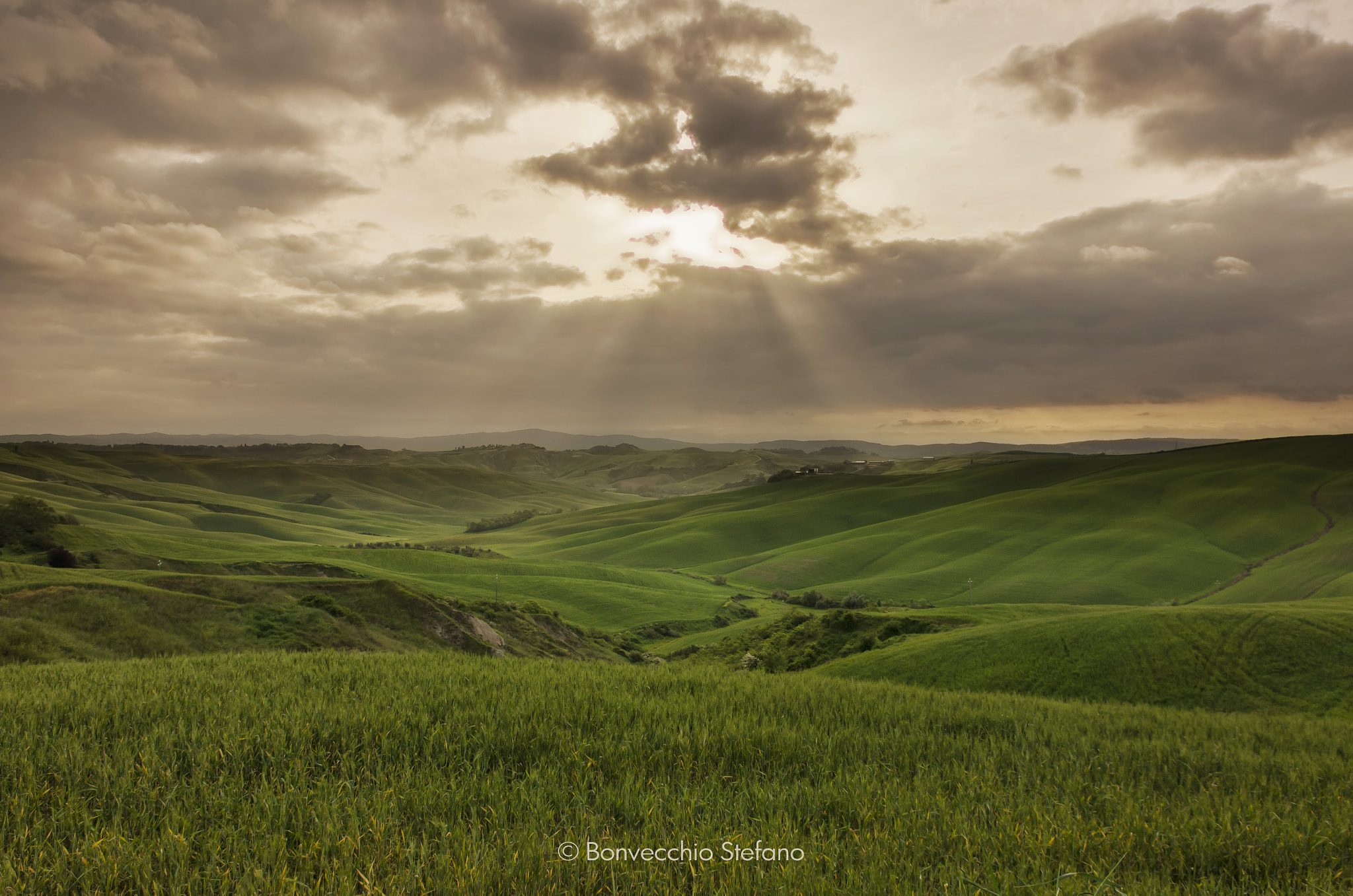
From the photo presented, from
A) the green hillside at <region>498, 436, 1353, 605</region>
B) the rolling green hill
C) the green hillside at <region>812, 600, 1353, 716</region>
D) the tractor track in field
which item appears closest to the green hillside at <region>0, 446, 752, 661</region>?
the rolling green hill

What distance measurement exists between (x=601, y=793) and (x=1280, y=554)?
106532 mm

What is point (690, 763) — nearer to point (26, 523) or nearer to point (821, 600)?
point (821, 600)

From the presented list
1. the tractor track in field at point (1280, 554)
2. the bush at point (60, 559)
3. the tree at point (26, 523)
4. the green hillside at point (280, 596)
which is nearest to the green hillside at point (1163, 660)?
the green hillside at point (280, 596)

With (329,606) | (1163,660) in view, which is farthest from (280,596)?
(1163,660)

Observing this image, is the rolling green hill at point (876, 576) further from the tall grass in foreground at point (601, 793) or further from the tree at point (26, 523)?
the tall grass in foreground at point (601, 793)

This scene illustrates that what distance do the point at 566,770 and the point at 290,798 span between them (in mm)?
2314

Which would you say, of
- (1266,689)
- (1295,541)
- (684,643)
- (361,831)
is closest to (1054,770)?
(361,831)

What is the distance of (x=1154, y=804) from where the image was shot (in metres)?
6.14

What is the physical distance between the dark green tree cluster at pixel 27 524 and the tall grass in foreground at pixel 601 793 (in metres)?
63.7

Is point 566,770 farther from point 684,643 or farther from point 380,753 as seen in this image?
point 684,643

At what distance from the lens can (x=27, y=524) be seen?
5631 cm

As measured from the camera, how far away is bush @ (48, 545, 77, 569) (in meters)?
45.1

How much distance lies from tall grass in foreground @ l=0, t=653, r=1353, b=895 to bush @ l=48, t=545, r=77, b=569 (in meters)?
49.3

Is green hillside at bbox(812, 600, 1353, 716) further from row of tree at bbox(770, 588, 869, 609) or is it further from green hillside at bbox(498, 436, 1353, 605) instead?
green hillside at bbox(498, 436, 1353, 605)
